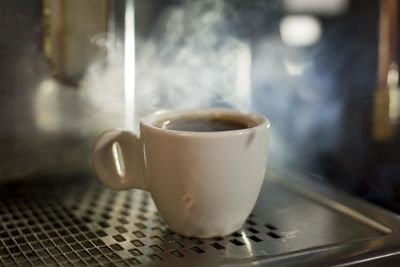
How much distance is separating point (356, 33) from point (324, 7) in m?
0.05

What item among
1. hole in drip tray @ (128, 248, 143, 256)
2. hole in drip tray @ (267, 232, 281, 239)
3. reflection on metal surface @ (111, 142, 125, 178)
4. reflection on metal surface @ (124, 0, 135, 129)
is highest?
reflection on metal surface @ (124, 0, 135, 129)

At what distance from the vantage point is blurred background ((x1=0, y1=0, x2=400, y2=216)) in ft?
1.87

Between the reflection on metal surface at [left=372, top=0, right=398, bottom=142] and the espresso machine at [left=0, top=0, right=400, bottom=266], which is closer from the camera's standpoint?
the espresso machine at [left=0, top=0, right=400, bottom=266]

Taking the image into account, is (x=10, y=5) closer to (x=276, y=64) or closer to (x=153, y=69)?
(x=153, y=69)

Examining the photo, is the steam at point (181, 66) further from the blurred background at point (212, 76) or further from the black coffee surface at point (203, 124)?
the black coffee surface at point (203, 124)

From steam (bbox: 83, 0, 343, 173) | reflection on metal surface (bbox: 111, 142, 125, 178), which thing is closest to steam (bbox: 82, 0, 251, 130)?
steam (bbox: 83, 0, 343, 173)

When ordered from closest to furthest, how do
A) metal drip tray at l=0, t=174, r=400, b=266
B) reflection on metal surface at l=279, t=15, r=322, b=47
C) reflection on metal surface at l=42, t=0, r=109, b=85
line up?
metal drip tray at l=0, t=174, r=400, b=266 → reflection on metal surface at l=42, t=0, r=109, b=85 → reflection on metal surface at l=279, t=15, r=322, b=47

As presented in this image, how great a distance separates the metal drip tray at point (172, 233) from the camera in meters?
0.41

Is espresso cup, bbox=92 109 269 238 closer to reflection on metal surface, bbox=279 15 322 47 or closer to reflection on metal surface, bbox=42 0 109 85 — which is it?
reflection on metal surface, bbox=42 0 109 85

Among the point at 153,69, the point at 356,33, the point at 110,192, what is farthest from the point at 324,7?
the point at 110,192

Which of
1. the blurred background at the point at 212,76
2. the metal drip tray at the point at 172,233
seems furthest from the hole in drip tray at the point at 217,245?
the blurred background at the point at 212,76

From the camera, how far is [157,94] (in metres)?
0.62

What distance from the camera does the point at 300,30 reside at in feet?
2.28

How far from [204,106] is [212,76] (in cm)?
3
